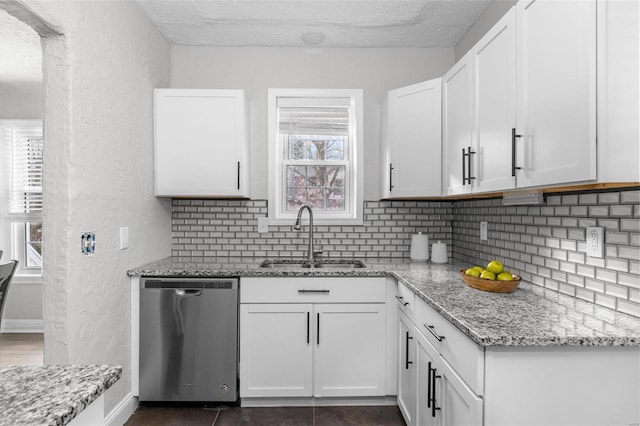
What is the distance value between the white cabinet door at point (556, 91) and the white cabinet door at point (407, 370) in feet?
3.49

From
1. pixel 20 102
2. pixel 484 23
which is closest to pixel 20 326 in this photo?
pixel 20 102

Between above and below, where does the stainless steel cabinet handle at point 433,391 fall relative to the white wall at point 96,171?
below

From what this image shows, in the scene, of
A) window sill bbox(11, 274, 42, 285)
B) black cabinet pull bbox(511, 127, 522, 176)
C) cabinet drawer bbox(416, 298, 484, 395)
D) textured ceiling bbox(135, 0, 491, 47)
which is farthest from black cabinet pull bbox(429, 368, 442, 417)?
window sill bbox(11, 274, 42, 285)

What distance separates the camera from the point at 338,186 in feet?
10.7

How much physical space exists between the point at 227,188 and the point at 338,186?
3.07ft

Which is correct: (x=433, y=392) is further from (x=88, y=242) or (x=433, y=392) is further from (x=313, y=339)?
(x=88, y=242)

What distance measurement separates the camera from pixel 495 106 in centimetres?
181

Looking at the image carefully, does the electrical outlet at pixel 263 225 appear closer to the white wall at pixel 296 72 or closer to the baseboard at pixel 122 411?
the white wall at pixel 296 72

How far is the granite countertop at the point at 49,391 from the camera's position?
63 cm

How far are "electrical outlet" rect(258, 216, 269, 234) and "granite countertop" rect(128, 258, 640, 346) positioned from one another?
663 mm

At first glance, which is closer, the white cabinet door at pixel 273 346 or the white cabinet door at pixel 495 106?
the white cabinet door at pixel 495 106

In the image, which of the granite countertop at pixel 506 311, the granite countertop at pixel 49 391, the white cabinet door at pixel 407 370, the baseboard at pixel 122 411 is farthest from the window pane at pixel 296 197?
the granite countertop at pixel 49 391

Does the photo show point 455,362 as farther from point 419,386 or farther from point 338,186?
point 338,186

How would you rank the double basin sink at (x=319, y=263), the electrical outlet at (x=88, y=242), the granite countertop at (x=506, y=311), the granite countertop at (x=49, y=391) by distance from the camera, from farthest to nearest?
1. the double basin sink at (x=319, y=263)
2. the electrical outlet at (x=88, y=242)
3. the granite countertop at (x=506, y=311)
4. the granite countertop at (x=49, y=391)
